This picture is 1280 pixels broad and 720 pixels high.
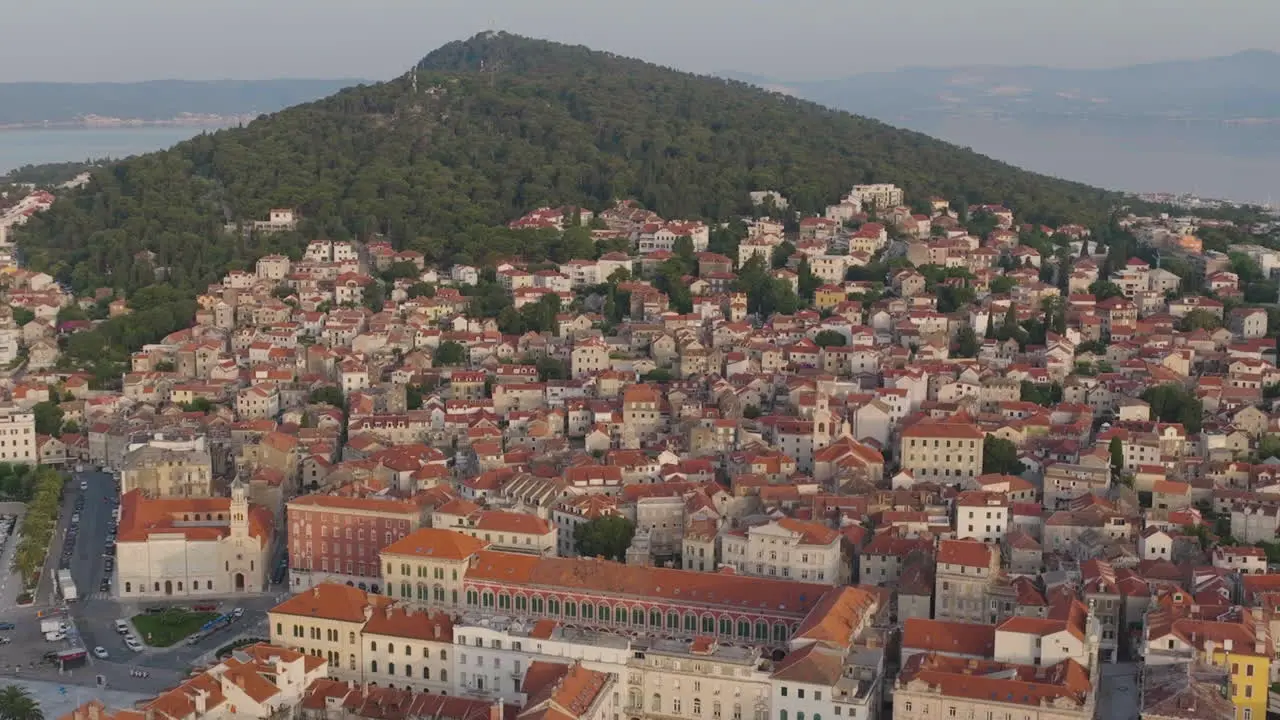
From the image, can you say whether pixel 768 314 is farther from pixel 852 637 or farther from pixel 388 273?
pixel 852 637

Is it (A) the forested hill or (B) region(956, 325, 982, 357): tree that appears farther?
(A) the forested hill

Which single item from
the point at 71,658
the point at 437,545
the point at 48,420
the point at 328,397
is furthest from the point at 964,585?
the point at 48,420

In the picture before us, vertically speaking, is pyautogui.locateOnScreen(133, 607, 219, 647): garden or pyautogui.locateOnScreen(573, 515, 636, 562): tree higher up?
pyautogui.locateOnScreen(573, 515, 636, 562): tree

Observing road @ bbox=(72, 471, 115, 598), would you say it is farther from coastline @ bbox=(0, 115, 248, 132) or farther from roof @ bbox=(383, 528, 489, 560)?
coastline @ bbox=(0, 115, 248, 132)

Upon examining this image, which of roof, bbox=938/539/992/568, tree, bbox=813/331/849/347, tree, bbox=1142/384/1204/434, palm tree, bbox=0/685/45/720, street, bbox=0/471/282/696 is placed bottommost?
street, bbox=0/471/282/696

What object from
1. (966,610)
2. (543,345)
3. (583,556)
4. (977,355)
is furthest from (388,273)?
(966,610)

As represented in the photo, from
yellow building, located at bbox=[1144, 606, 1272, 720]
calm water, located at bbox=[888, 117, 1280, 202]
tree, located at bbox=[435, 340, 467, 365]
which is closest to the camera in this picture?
yellow building, located at bbox=[1144, 606, 1272, 720]

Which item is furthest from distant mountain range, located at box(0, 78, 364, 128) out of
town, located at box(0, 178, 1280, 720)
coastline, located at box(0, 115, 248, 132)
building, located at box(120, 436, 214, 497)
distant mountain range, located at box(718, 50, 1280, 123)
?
building, located at box(120, 436, 214, 497)
